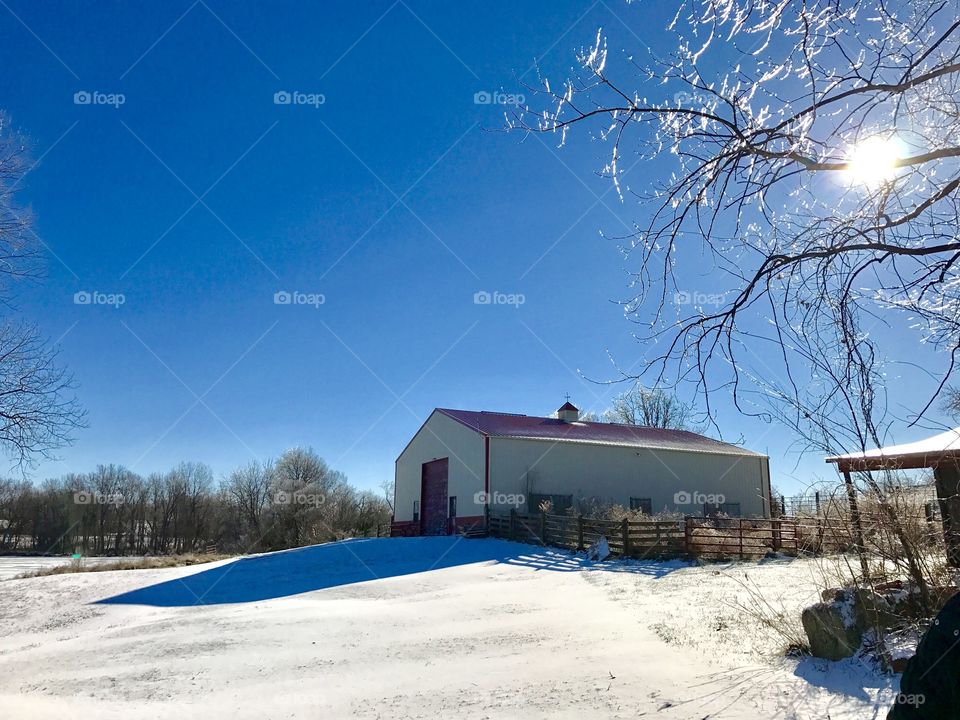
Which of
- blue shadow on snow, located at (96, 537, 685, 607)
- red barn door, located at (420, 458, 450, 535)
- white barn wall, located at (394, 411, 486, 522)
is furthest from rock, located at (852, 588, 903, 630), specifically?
red barn door, located at (420, 458, 450, 535)

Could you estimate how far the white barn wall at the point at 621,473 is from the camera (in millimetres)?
27078

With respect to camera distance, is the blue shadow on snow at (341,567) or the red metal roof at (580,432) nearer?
the blue shadow on snow at (341,567)

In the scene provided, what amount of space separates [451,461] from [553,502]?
501cm

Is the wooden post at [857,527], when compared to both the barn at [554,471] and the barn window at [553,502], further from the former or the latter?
the barn window at [553,502]

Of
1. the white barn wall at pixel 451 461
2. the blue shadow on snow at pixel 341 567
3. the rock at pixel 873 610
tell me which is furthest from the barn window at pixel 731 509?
the rock at pixel 873 610

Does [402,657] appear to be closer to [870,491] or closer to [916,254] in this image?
[870,491]

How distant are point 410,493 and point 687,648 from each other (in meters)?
27.7

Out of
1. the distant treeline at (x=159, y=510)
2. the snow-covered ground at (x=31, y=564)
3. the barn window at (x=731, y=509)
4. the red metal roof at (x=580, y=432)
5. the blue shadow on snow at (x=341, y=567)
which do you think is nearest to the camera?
the blue shadow on snow at (x=341, y=567)

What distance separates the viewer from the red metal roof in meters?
28.8

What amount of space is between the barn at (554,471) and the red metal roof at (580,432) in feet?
0.24

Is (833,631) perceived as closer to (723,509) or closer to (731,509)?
(723,509)

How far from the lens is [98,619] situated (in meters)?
12.3

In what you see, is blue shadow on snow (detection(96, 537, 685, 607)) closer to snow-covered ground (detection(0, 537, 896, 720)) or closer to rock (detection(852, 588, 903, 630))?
snow-covered ground (detection(0, 537, 896, 720))

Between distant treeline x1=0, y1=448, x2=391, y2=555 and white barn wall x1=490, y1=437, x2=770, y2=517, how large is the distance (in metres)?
24.7
